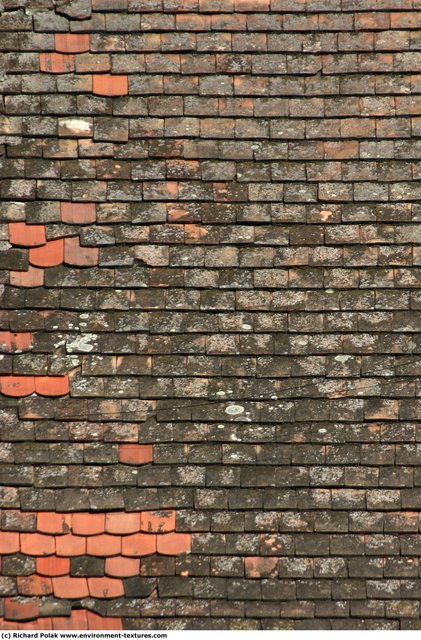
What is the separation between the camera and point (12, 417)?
5438 millimetres

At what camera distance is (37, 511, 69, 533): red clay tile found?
538 centimetres

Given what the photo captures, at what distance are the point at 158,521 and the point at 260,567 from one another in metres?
0.64

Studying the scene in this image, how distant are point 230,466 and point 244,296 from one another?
988 mm

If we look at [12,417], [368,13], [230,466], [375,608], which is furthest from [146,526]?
[368,13]

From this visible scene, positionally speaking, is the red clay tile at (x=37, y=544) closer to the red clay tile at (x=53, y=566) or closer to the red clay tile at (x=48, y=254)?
the red clay tile at (x=53, y=566)

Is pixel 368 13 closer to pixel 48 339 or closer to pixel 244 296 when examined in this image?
pixel 244 296

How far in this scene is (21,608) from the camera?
17.6 ft

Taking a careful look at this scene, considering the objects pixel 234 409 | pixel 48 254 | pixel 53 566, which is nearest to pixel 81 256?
pixel 48 254

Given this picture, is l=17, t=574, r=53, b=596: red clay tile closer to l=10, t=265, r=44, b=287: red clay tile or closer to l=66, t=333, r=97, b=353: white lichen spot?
l=66, t=333, r=97, b=353: white lichen spot

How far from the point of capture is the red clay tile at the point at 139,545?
5379 mm

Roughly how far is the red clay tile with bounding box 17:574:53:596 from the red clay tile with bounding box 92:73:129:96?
2854 millimetres

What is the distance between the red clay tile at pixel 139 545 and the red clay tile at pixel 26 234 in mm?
1796

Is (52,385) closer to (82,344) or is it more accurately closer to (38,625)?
(82,344)

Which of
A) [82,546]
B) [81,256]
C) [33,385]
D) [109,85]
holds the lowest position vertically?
[82,546]
